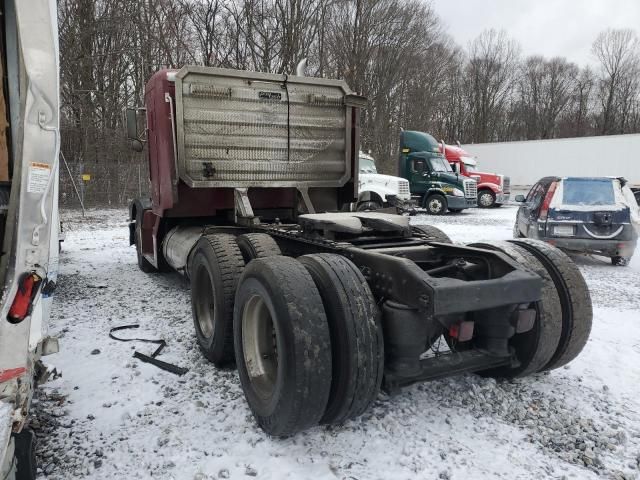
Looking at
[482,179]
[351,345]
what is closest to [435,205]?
[482,179]

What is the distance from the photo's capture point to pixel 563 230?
8.56m

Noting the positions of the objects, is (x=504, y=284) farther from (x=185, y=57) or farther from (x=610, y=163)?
(x=610, y=163)

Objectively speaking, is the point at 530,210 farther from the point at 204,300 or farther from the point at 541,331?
the point at 204,300

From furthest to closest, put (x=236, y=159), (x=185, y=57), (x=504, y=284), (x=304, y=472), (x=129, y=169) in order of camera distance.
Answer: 1. (x=185, y=57)
2. (x=129, y=169)
3. (x=236, y=159)
4. (x=504, y=284)
5. (x=304, y=472)

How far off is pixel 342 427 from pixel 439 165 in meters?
18.1

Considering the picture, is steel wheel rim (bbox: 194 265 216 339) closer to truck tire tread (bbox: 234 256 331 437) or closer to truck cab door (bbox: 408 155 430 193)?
truck tire tread (bbox: 234 256 331 437)

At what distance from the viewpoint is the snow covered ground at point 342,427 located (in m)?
2.69

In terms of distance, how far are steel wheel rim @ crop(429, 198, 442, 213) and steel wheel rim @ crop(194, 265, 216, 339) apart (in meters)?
16.1

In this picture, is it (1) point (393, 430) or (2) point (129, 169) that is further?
(2) point (129, 169)

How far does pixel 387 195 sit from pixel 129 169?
1119 centimetres

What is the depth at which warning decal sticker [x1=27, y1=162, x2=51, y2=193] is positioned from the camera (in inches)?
→ 73.4

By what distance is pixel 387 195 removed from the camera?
55.5 ft

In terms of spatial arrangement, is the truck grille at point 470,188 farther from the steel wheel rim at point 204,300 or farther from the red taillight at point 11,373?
the red taillight at point 11,373

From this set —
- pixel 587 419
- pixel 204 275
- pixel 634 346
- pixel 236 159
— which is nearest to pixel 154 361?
pixel 204 275
